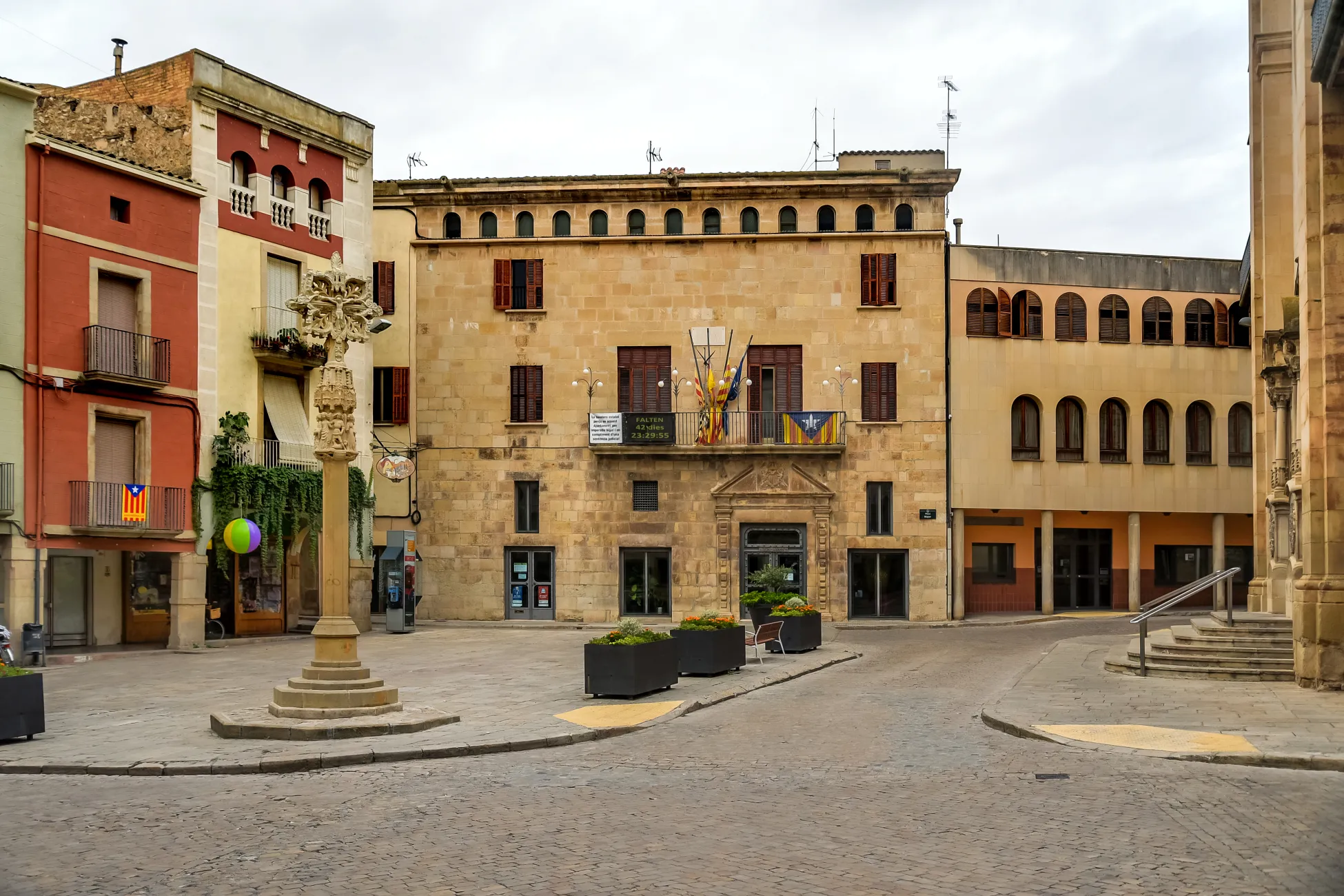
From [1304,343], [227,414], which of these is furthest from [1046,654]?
[227,414]

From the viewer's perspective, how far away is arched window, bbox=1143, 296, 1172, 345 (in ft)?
134

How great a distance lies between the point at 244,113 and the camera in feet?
103

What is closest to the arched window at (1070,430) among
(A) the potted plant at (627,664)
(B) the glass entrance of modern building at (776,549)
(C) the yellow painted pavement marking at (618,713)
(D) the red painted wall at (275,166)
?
(B) the glass entrance of modern building at (776,549)

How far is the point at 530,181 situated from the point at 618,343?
5444 millimetres

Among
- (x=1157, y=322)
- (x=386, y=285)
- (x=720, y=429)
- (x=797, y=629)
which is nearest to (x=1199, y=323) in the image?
(x=1157, y=322)

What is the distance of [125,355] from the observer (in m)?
27.7

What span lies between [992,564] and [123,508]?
25448 millimetres

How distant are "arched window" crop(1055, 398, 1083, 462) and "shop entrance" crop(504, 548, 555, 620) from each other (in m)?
15.5

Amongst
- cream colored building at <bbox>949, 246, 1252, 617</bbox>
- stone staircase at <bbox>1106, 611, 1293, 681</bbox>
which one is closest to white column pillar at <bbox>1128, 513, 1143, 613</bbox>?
cream colored building at <bbox>949, 246, 1252, 617</bbox>

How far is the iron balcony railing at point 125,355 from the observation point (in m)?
26.8

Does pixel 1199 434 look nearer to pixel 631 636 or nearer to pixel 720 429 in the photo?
pixel 720 429

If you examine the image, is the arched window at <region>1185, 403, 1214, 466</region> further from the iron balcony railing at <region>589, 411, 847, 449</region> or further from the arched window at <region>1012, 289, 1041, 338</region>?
the iron balcony railing at <region>589, 411, 847, 449</region>

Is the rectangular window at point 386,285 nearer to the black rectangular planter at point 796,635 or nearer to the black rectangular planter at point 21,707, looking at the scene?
the black rectangular planter at point 796,635

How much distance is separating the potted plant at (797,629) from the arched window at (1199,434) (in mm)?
19959
